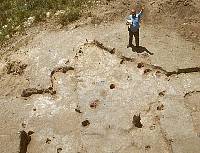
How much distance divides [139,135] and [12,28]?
4819 mm

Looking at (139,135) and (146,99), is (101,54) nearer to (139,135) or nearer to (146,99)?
(146,99)

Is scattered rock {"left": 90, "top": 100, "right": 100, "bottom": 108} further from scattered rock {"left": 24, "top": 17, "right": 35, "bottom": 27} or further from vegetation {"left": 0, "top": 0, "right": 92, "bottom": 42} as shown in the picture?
scattered rock {"left": 24, "top": 17, "right": 35, "bottom": 27}

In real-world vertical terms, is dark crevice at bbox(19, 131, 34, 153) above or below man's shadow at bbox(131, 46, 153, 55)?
below

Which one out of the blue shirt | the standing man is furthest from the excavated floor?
the blue shirt

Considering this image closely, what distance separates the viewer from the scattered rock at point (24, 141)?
7.98m

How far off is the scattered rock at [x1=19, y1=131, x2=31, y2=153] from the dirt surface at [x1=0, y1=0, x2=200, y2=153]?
0.09 ft

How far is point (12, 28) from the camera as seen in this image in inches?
436

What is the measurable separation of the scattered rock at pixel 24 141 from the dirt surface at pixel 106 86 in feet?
0.09

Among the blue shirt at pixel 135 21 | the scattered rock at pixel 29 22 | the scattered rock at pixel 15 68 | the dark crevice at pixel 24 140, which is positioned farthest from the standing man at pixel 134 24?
the dark crevice at pixel 24 140

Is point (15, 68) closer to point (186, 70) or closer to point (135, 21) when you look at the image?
point (135, 21)

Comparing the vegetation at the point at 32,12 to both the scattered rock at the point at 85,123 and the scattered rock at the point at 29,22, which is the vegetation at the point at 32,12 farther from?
the scattered rock at the point at 85,123

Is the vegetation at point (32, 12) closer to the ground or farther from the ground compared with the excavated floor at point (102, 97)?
farther from the ground

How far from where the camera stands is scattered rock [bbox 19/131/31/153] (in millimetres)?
7983

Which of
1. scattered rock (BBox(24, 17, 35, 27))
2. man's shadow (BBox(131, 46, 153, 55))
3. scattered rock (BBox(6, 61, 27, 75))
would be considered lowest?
scattered rock (BBox(6, 61, 27, 75))
